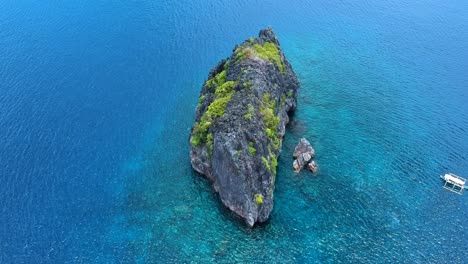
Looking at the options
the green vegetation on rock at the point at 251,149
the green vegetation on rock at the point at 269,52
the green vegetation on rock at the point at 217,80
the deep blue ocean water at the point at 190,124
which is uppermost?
the green vegetation on rock at the point at 269,52

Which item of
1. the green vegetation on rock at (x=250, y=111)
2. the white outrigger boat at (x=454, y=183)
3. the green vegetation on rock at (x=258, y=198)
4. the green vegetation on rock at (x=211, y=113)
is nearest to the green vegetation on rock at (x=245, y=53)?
the green vegetation on rock at (x=211, y=113)

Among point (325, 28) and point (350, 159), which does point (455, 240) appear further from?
point (325, 28)

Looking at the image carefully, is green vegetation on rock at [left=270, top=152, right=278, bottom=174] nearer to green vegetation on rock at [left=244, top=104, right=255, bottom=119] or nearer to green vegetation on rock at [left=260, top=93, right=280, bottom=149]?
green vegetation on rock at [left=260, top=93, right=280, bottom=149]

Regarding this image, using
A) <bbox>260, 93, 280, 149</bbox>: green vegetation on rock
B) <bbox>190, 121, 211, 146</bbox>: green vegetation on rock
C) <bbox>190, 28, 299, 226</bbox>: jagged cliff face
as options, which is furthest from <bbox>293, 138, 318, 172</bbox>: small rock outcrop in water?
<bbox>190, 121, 211, 146</bbox>: green vegetation on rock

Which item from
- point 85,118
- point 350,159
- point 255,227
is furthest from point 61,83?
point 350,159

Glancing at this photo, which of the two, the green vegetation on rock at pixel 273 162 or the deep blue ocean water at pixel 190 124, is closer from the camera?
the deep blue ocean water at pixel 190 124

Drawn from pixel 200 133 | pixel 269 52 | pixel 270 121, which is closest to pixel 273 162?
pixel 270 121

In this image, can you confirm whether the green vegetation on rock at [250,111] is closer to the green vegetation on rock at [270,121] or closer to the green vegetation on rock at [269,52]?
the green vegetation on rock at [270,121]
